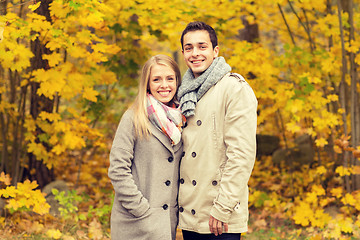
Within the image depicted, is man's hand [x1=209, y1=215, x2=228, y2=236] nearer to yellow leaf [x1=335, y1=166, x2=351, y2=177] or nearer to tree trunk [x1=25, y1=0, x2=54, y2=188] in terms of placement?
tree trunk [x1=25, y1=0, x2=54, y2=188]

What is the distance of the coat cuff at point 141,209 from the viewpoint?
2.41m

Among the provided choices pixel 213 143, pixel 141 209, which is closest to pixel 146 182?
pixel 141 209

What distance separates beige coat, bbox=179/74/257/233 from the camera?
89.4 inches

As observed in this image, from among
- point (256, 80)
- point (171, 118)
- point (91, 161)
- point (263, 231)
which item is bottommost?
point (263, 231)

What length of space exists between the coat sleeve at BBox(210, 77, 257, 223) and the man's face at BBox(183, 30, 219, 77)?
325 mm

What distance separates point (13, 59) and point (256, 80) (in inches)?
120

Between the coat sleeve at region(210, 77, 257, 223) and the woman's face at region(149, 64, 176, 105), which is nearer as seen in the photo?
the coat sleeve at region(210, 77, 257, 223)

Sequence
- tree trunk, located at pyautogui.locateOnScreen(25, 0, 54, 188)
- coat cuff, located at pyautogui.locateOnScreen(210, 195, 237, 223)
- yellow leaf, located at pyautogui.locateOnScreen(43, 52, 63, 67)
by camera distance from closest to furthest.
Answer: coat cuff, located at pyautogui.locateOnScreen(210, 195, 237, 223)
yellow leaf, located at pyautogui.locateOnScreen(43, 52, 63, 67)
tree trunk, located at pyautogui.locateOnScreen(25, 0, 54, 188)

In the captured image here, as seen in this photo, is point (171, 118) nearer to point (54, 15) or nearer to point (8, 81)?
point (54, 15)

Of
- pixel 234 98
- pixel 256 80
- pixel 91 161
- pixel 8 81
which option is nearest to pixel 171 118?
pixel 234 98

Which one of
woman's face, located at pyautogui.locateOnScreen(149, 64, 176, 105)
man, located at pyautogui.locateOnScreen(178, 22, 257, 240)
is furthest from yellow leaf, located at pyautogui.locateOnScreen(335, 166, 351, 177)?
woman's face, located at pyautogui.locateOnScreen(149, 64, 176, 105)

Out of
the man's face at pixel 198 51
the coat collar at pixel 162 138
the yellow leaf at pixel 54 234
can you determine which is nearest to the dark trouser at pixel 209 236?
the coat collar at pixel 162 138

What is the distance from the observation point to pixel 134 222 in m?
2.47

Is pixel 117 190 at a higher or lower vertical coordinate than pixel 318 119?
lower
